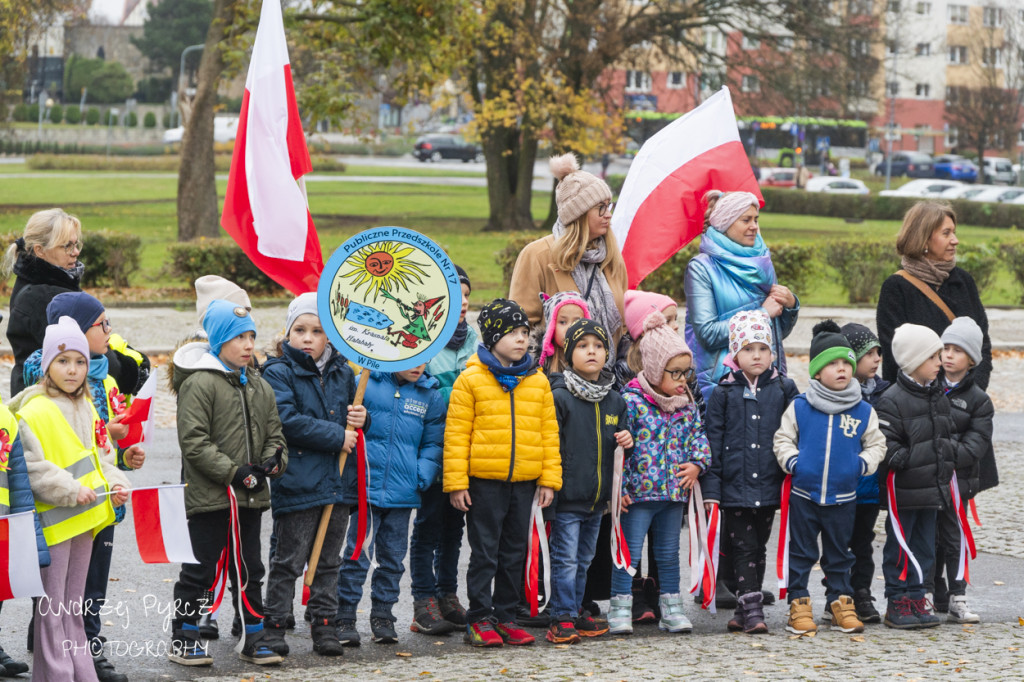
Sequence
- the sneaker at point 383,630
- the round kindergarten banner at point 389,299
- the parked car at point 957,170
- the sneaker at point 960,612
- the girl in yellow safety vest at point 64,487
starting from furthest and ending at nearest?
1. the parked car at point 957,170
2. the sneaker at point 960,612
3. the sneaker at point 383,630
4. the round kindergarten banner at point 389,299
5. the girl in yellow safety vest at point 64,487

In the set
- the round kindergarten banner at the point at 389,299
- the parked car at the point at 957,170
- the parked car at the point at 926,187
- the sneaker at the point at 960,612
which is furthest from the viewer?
the parked car at the point at 957,170

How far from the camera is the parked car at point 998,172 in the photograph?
71.4 metres

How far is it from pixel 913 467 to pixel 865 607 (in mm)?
749

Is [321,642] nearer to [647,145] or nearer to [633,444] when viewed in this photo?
[633,444]

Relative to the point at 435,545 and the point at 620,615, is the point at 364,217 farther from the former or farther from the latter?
the point at 620,615

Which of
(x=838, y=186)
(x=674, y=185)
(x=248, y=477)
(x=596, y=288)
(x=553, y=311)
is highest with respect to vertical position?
(x=838, y=186)

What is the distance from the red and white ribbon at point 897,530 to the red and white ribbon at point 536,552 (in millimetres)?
1716

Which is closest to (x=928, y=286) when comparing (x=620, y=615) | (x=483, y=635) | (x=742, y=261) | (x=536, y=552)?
(x=742, y=261)

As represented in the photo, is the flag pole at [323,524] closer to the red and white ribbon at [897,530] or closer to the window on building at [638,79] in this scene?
the red and white ribbon at [897,530]

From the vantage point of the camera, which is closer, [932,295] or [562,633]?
Answer: [562,633]

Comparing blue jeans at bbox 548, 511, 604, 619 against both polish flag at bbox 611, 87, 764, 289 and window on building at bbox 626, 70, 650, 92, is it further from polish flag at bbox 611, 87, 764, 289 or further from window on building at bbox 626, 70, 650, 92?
window on building at bbox 626, 70, 650, 92

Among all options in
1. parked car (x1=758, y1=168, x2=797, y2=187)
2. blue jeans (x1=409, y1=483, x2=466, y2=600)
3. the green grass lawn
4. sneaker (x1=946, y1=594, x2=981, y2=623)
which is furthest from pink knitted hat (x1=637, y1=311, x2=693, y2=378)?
parked car (x1=758, y1=168, x2=797, y2=187)

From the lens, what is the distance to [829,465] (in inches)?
248

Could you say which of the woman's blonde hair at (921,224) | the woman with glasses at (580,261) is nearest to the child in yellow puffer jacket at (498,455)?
the woman with glasses at (580,261)
